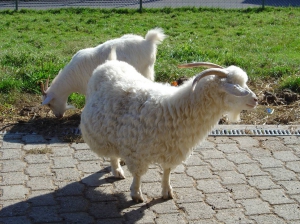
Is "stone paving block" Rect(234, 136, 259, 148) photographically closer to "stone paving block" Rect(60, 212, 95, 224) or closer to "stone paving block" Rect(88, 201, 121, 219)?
"stone paving block" Rect(88, 201, 121, 219)

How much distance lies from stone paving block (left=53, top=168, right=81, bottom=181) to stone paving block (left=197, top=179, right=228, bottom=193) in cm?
133

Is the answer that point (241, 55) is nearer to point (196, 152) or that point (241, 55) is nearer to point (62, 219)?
point (196, 152)

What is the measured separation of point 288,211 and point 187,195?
1.01 meters

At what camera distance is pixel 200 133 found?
516 centimetres

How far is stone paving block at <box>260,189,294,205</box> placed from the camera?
5.43 metres

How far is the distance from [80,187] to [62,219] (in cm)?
71

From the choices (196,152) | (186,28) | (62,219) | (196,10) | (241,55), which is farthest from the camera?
(196,10)

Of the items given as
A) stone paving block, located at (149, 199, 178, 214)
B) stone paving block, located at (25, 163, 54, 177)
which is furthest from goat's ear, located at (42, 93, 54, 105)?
stone paving block, located at (149, 199, 178, 214)

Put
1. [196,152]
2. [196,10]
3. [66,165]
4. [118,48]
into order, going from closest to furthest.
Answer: [66,165], [196,152], [118,48], [196,10]

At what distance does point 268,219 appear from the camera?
510cm

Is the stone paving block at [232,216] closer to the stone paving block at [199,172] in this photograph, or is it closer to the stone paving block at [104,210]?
the stone paving block at [199,172]

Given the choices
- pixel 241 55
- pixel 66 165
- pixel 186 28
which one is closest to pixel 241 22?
pixel 186 28

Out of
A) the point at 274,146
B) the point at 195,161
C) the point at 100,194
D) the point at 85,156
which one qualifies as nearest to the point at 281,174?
the point at 274,146

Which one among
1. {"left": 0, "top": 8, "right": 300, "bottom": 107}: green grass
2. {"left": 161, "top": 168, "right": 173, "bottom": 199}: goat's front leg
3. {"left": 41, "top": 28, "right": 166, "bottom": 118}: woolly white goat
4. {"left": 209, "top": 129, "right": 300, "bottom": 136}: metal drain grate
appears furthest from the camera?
{"left": 0, "top": 8, "right": 300, "bottom": 107}: green grass
